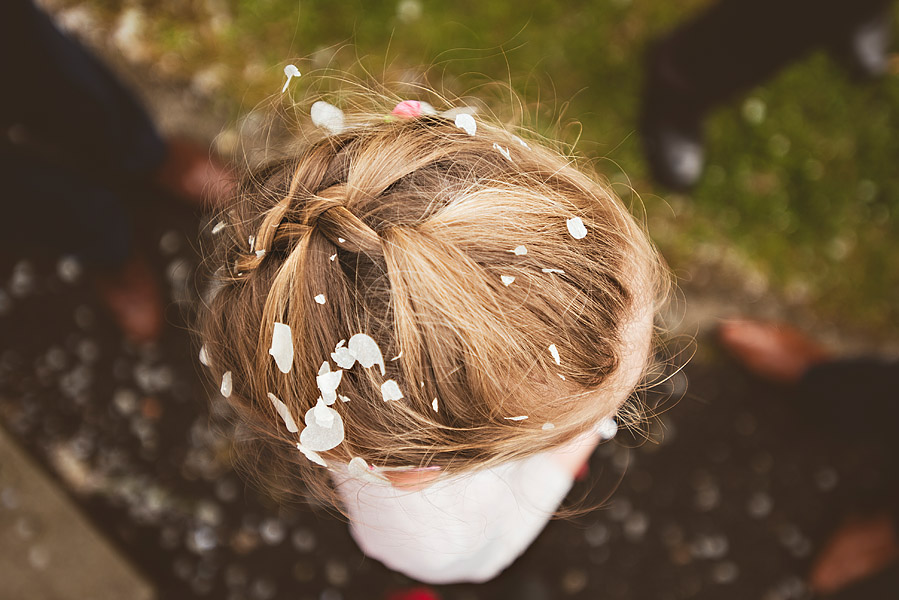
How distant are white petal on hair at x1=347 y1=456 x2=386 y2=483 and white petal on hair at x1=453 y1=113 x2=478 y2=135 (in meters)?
0.50

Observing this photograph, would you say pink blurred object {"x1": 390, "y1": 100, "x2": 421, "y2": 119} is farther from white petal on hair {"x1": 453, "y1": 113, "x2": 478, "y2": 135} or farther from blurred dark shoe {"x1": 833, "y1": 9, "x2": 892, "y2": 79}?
blurred dark shoe {"x1": 833, "y1": 9, "x2": 892, "y2": 79}

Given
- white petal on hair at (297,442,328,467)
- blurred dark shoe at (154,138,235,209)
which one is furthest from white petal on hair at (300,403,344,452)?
blurred dark shoe at (154,138,235,209)

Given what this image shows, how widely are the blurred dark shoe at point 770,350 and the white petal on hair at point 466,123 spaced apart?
1.41 m

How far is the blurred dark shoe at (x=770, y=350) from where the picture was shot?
188 centimetres

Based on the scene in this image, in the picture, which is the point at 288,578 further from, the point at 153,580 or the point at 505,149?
the point at 505,149

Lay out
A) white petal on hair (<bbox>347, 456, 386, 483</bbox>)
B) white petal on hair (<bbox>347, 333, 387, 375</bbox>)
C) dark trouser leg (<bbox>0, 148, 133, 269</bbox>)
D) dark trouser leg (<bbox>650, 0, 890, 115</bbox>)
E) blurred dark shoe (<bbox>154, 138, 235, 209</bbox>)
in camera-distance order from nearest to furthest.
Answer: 1. white petal on hair (<bbox>347, 333, 387, 375</bbox>)
2. white petal on hair (<bbox>347, 456, 386, 483</bbox>)
3. dark trouser leg (<bbox>0, 148, 133, 269</bbox>)
4. dark trouser leg (<bbox>650, 0, 890, 115</bbox>)
5. blurred dark shoe (<bbox>154, 138, 235, 209</bbox>)

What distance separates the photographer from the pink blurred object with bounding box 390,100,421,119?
2.98 ft

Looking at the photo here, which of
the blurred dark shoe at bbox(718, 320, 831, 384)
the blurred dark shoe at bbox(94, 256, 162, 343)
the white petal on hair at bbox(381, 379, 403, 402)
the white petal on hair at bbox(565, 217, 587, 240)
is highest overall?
the white petal on hair at bbox(565, 217, 587, 240)

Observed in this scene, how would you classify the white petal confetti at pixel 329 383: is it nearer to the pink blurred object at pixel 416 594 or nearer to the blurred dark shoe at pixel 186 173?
the pink blurred object at pixel 416 594

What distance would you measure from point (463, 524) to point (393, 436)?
13.0 inches

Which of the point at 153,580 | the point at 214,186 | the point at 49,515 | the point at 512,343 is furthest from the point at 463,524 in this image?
the point at 49,515

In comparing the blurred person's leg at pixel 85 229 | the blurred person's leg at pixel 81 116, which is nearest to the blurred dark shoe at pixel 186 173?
the blurred person's leg at pixel 81 116

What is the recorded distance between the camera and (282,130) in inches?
68.2

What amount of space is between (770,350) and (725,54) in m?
0.93
